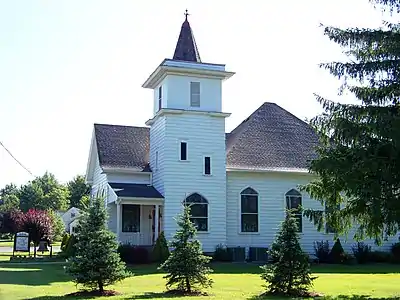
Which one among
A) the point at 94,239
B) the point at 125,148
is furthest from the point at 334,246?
the point at 94,239

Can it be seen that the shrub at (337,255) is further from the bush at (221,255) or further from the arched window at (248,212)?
the bush at (221,255)

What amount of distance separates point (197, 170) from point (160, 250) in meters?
4.90

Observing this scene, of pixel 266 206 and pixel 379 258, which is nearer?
pixel 379 258

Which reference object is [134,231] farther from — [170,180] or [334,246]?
[334,246]

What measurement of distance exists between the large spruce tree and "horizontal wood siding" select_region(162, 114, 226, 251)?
42.8 ft

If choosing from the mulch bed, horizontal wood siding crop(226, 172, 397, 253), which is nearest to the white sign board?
horizontal wood siding crop(226, 172, 397, 253)

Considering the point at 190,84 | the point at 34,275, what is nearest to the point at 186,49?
the point at 190,84

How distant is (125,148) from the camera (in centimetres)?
3506

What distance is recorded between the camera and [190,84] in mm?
32250

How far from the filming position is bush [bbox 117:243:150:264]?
29312 millimetres

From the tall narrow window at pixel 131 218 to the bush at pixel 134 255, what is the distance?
334cm

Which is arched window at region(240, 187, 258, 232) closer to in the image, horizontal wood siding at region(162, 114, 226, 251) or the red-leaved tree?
horizontal wood siding at region(162, 114, 226, 251)

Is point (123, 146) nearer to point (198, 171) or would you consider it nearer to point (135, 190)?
point (135, 190)

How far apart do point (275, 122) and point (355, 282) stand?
55.4ft
